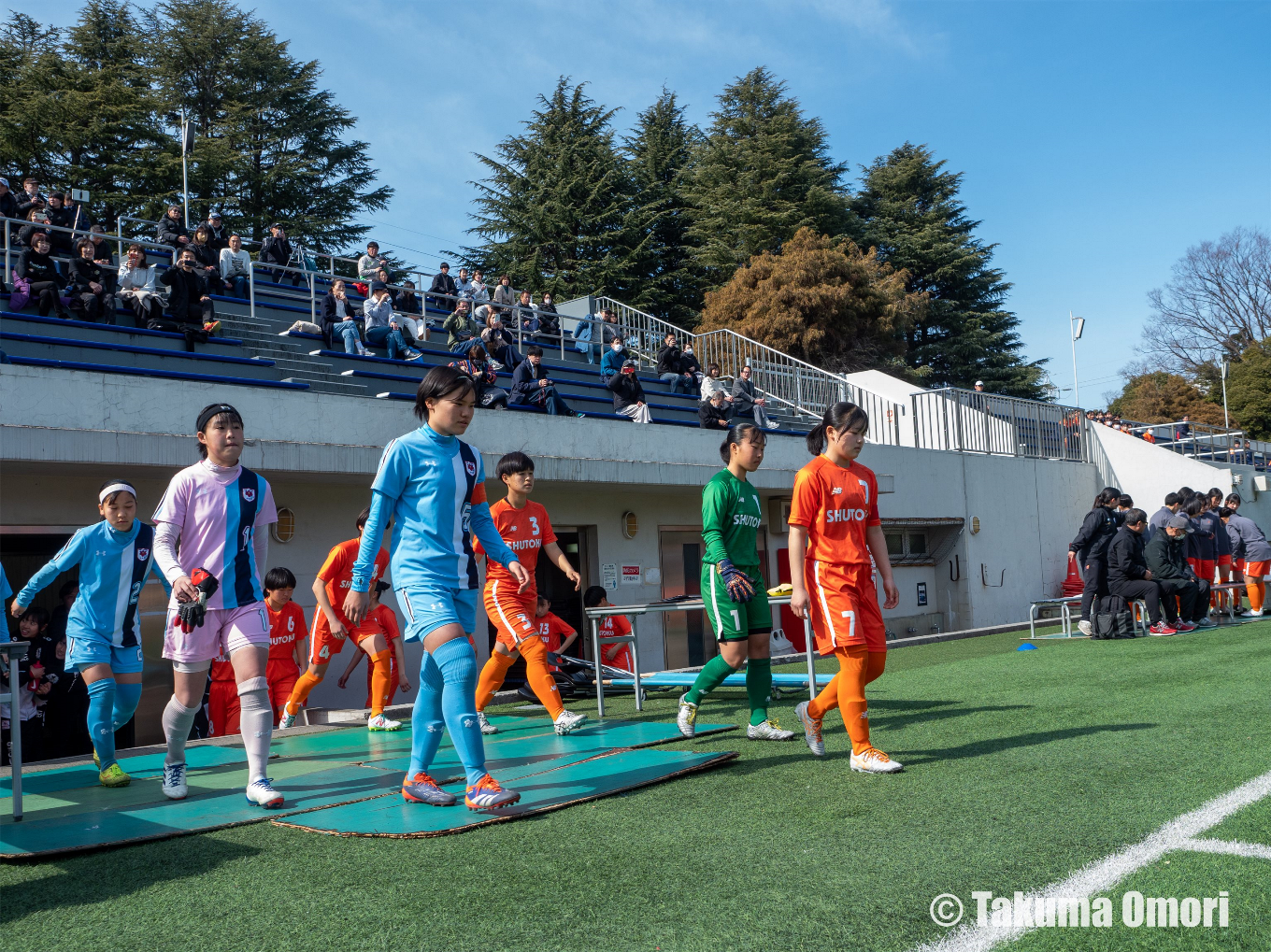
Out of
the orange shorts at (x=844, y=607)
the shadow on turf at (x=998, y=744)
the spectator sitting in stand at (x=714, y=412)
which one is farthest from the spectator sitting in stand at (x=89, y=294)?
the shadow on turf at (x=998, y=744)

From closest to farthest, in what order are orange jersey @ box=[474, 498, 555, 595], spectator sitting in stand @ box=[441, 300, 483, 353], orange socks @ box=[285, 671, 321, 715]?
orange jersey @ box=[474, 498, 555, 595] < orange socks @ box=[285, 671, 321, 715] < spectator sitting in stand @ box=[441, 300, 483, 353]

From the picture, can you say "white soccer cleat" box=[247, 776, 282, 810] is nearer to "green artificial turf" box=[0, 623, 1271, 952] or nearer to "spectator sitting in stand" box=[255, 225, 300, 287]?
"green artificial turf" box=[0, 623, 1271, 952]

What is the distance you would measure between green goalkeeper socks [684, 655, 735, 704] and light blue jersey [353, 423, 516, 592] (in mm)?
1900

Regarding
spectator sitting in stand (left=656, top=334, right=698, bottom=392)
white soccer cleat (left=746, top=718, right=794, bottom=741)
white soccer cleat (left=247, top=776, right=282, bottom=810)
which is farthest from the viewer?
spectator sitting in stand (left=656, top=334, right=698, bottom=392)

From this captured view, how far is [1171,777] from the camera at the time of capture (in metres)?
4.25

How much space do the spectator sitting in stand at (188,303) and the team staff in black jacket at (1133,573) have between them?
11248 millimetres

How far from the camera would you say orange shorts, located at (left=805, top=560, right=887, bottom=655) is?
4.89 meters

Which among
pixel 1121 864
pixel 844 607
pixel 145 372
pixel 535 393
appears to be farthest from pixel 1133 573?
pixel 145 372

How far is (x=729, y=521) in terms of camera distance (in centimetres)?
587

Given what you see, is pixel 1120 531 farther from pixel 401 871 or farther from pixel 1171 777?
pixel 401 871

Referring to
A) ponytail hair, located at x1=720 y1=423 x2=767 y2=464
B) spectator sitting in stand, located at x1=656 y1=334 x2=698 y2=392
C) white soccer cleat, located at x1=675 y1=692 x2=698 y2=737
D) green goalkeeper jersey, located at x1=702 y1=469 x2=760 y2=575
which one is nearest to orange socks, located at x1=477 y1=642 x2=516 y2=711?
white soccer cleat, located at x1=675 y1=692 x2=698 y2=737

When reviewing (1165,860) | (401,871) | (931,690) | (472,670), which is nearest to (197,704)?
(472,670)

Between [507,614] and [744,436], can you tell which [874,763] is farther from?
[507,614]

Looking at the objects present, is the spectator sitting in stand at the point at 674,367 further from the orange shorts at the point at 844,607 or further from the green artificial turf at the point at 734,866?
the orange shorts at the point at 844,607
